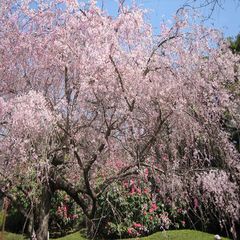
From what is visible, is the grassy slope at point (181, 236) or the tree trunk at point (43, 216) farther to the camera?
the grassy slope at point (181, 236)

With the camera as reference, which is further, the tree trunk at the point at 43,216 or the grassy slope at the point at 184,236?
the grassy slope at the point at 184,236

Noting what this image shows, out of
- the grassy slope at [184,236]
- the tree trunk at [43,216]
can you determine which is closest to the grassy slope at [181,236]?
the grassy slope at [184,236]

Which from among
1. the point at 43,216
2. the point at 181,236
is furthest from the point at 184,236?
the point at 43,216

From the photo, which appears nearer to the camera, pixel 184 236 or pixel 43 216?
pixel 43 216

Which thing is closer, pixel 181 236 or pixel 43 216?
pixel 43 216

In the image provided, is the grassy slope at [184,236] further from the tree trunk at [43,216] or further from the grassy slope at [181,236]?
the tree trunk at [43,216]

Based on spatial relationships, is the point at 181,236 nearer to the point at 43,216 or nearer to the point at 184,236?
the point at 184,236

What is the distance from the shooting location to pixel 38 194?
4.98m

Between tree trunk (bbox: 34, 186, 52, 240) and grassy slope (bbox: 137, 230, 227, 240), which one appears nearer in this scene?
tree trunk (bbox: 34, 186, 52, 240)

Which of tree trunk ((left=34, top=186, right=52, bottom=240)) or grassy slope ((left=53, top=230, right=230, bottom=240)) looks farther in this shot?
grassy slope ((left=53, top=230, right=230, bottom=240))

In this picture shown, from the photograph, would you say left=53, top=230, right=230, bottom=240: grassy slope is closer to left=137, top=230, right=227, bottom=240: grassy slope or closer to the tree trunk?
left=137, top=230, right=227, bottom=240: grassy slope

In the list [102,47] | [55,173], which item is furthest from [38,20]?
[55,173]

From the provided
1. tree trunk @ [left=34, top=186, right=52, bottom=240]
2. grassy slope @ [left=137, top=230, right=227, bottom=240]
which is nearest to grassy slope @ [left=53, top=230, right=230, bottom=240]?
grassy slope @ [left=137, top=230, right=227, bottom=240]

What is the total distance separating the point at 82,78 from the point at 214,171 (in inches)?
68.5
